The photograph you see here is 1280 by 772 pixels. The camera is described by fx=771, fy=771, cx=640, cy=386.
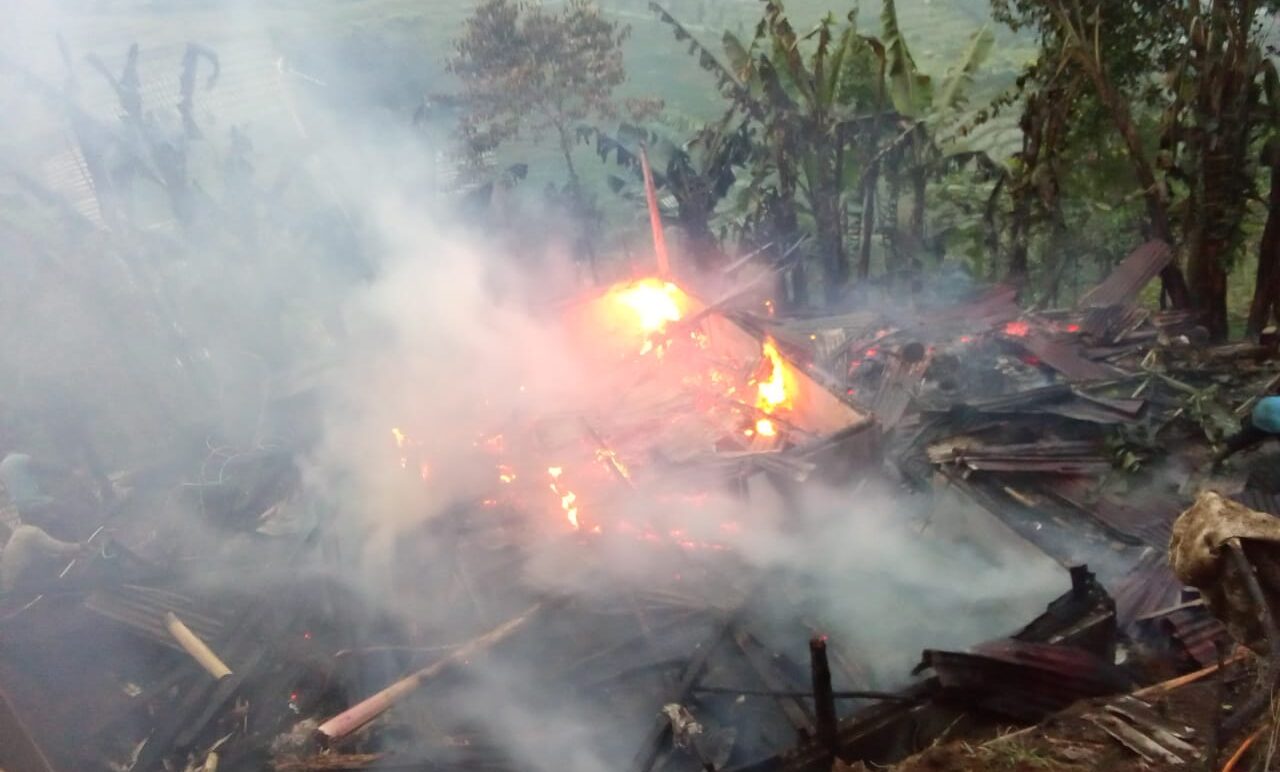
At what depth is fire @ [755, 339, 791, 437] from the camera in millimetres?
10359

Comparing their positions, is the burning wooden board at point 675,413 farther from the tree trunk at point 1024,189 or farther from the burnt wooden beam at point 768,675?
the tree trunk at point 1024,189

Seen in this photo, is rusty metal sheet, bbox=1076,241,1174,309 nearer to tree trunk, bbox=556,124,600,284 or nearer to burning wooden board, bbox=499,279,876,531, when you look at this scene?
burning wooden board, bbox=499,279,876,531

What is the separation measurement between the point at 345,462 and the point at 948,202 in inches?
522

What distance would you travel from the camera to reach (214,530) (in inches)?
433

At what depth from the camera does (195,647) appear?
822 centimetres

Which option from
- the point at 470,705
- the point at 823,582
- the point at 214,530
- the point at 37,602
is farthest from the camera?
the point at 214,530

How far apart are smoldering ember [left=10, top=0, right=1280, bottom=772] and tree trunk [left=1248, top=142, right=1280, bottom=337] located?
0.20ft

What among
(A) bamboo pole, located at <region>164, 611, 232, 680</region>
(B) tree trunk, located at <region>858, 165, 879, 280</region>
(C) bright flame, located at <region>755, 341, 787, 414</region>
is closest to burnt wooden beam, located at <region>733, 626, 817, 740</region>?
(C) bright flame, located at <region>755, 341, 787, 414</region>

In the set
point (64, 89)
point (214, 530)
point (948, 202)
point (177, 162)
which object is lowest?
point (214, 530)

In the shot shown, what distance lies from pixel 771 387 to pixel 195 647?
750 centimetres

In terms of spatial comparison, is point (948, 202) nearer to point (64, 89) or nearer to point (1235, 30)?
point (1235, 30)

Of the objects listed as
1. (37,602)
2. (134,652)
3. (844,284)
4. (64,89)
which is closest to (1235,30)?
(844,284)

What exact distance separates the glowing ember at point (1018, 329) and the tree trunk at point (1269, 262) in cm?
282

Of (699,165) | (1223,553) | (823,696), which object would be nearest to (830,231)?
(699,165)
